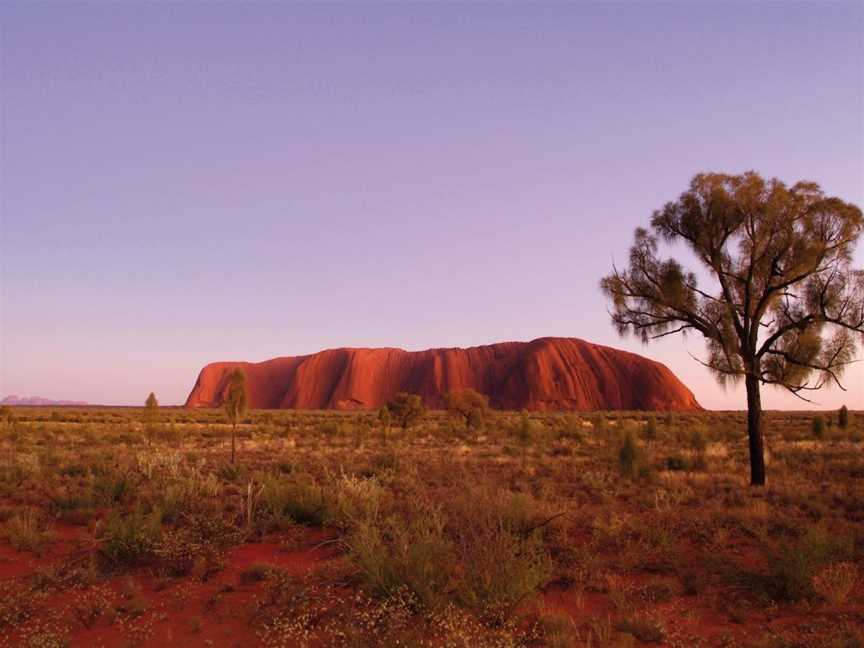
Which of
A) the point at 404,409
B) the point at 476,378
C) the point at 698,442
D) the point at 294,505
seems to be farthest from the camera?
the point at 476,378

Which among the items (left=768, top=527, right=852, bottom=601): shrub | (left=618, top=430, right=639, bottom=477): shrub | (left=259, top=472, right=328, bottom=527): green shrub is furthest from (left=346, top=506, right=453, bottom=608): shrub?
(left=618, top=430, right=639, bottom=477): shrub

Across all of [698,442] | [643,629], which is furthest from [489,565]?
[698,442]

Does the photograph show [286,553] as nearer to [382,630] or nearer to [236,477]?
[382,630]

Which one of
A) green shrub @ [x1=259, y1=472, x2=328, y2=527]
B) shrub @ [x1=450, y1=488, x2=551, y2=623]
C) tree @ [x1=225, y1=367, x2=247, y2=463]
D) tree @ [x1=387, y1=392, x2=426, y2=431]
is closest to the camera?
shrub @ [x1=450, y1=488, x2=551, y2=623]

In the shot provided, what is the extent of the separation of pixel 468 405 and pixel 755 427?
26988mm

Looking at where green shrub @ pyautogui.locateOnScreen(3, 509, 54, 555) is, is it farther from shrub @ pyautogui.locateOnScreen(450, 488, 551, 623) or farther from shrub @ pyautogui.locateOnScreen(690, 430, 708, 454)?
shrub @ pyautogui.locateOnScreen(690, 430, 708, 454)

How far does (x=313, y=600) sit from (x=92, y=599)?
2.42m

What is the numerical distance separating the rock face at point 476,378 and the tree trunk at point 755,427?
246 feet

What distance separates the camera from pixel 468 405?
3884cm

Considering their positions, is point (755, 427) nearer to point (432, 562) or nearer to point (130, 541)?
point (432, 562)

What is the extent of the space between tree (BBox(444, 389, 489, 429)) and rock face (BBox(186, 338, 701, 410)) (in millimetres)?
48344

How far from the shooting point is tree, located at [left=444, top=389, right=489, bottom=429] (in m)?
36.3

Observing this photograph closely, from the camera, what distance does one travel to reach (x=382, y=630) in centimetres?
535

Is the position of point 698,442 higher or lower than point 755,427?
lower
